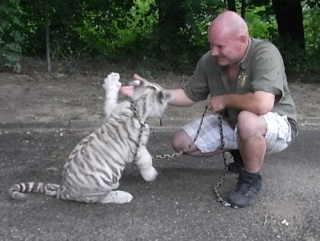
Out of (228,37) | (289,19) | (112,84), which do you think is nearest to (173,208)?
(112,84)

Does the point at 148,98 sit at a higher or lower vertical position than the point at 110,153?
higher

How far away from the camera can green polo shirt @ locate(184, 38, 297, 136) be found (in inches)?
179

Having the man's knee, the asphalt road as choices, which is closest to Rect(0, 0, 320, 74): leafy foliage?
the asphalt road

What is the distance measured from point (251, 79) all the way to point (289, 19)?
666cm

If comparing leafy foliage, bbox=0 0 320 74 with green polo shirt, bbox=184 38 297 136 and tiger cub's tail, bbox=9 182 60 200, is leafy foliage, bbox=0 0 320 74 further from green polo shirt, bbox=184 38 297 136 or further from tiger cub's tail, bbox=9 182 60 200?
tiger cub's tail, bbox=9 182 60 200

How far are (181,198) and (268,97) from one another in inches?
43.8

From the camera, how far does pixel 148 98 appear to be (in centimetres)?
469

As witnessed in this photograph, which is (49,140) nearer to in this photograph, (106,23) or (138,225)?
(138,225)

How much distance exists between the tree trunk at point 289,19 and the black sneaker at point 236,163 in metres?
5.89

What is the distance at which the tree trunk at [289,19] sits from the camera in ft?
35.6

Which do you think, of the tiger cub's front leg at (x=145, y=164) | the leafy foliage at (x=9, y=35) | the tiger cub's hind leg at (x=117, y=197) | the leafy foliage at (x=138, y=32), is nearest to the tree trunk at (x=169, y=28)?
the leafy foliage at (x=138, y=32)

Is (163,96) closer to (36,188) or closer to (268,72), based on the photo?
(268,72)

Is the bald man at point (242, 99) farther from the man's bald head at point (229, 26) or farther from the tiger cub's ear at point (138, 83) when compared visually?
the tiger cub's ear at point (138, 83)

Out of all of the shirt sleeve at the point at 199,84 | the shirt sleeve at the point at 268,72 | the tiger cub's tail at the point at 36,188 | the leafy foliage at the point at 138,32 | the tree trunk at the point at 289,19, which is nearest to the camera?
the shirt sleeve at the point at 268,72
